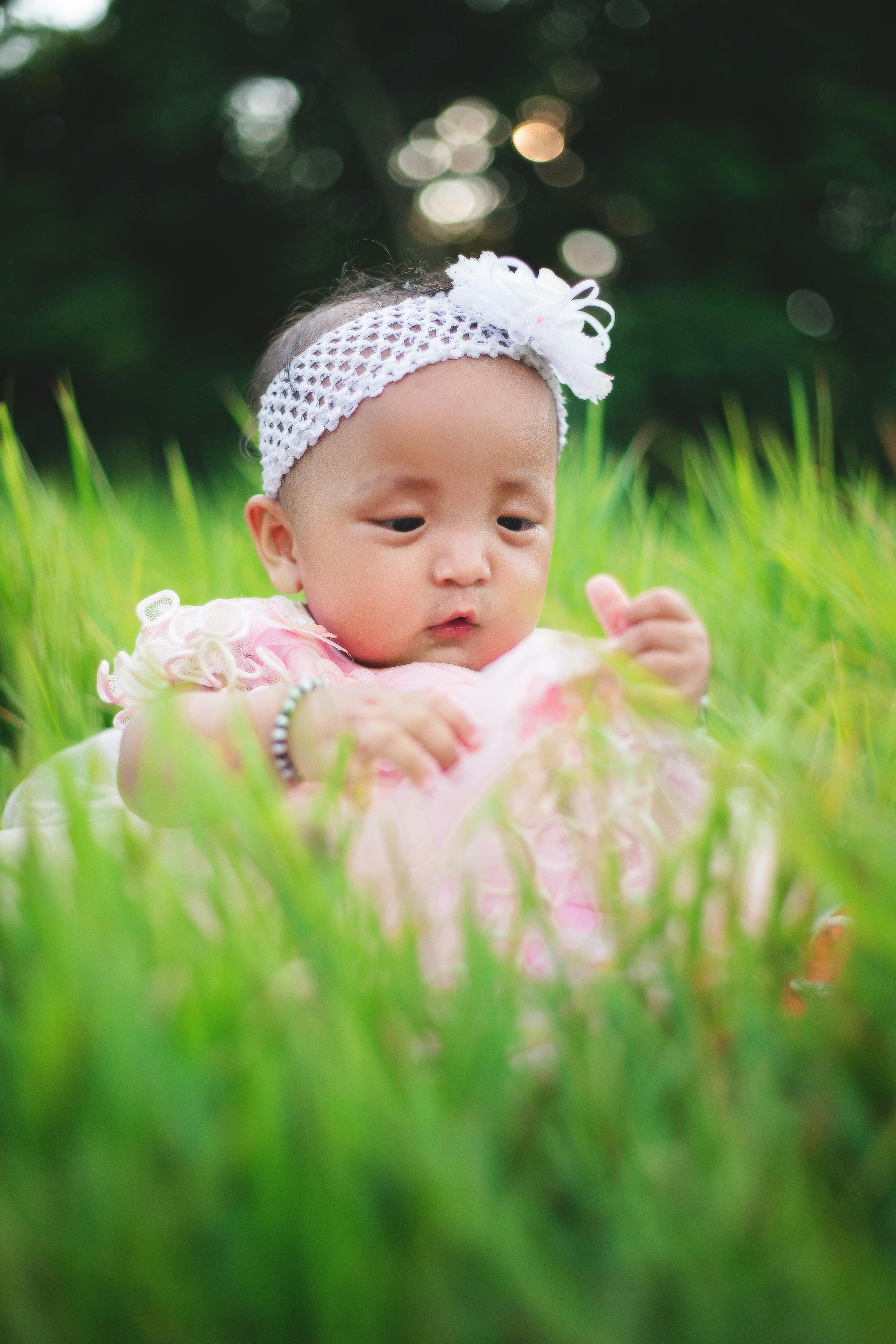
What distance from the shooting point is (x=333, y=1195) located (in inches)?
16.9

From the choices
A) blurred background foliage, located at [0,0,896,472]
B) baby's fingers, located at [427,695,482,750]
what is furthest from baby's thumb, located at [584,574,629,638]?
blurred background foliage, located at [0,0,896,472]

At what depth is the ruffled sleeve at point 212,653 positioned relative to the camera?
1.02 metres

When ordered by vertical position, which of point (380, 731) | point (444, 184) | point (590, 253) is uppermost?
point (444, 184)

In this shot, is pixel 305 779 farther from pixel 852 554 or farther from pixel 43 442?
pixel 43 442

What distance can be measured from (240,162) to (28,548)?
254 inches

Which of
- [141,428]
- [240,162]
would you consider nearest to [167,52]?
[240,162]

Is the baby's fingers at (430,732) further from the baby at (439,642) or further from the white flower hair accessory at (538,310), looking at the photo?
the white flower hair accessory at (538,310)

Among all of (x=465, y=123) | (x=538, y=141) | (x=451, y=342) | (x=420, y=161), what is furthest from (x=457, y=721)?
(x=465, y=123)

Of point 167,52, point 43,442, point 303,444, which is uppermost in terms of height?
point 167,52

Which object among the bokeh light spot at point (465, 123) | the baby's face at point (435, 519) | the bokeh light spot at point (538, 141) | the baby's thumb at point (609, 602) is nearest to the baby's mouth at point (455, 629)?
the baby's face at point (435, 519)

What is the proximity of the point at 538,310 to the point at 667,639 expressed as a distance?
19.2 inches

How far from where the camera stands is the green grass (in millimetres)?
411

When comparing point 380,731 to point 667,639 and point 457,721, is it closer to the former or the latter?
point 457,721

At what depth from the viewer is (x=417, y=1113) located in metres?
0.45
